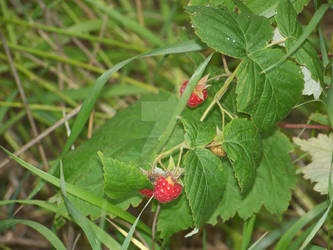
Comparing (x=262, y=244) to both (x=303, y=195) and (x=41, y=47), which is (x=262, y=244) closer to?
(x=303, y=195)

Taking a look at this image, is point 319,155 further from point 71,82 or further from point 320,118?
point 71,82

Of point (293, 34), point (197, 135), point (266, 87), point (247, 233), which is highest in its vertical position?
point (293, 34)

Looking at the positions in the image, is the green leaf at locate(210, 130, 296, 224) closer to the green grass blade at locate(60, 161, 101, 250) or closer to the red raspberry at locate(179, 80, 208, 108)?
the red raspberry at locate(179, 80, 208, 108)

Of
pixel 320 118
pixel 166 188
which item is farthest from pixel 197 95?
pixel 320 118

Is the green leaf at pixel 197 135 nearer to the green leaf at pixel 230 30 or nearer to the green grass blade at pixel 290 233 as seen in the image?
the green leaf at pixel 230 30

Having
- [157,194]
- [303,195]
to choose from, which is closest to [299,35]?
[157,194]

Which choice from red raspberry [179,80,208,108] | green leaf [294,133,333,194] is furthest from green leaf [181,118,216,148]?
green leaf [294,133,333,194]
